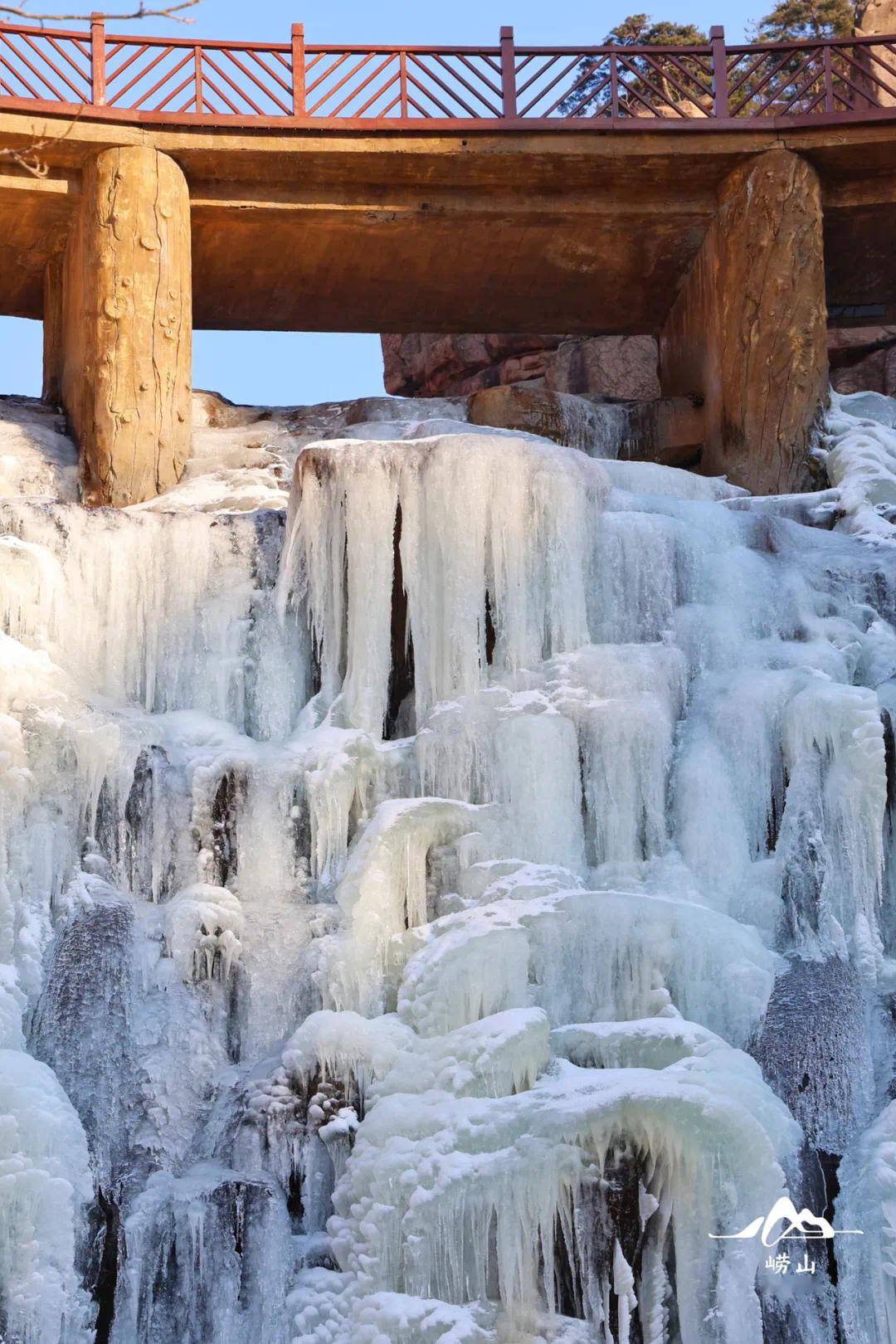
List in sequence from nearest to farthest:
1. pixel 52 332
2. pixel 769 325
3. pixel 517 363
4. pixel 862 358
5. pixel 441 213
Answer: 1. pixel 769 325
2. pixel 441 213
3. pixel 52 332
4. pixel 862 358
5. pixel 517 363

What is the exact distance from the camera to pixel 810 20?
2117cm

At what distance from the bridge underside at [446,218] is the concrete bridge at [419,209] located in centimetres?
2

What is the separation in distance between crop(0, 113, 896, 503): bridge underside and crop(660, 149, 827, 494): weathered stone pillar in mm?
38

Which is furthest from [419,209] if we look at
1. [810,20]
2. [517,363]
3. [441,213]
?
[810,20]

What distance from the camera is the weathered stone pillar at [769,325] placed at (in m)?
13.1

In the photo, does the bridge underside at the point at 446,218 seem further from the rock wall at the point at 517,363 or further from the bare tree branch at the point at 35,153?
the rock wall at the point at 517,363

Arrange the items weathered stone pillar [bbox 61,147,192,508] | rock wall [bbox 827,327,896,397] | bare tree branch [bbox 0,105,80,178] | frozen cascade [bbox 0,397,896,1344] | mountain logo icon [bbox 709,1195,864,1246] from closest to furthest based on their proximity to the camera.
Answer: bare tree branch [bbox 0,105,80,178] → mountain logo icon [bbox 709,1195,864,1246] → frozen cascade [bbox 0,397,896,1344] → weathered stone pillar [bbox 61,147,192,508] → rock wall [bbox 827,327,896,397]

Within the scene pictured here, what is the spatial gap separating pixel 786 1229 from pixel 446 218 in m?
8.59

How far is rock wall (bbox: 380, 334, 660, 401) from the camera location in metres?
18.2

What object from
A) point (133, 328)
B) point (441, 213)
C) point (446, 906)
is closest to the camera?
point (446, 906)

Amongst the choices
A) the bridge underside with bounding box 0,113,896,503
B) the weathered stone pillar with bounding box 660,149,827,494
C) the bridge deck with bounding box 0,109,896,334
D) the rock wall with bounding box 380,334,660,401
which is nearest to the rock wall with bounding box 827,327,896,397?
the rock wall with bounding box 380,334,660,401

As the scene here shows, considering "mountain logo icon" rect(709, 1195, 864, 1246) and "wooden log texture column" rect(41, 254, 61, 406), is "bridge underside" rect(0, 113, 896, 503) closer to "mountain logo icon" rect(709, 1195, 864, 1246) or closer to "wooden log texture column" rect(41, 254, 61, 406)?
"wooden log texture column" rect(41, 254, 61, 406)

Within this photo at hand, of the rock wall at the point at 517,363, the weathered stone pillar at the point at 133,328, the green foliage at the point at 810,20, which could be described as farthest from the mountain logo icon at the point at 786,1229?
the green foliage at the point at 810,20

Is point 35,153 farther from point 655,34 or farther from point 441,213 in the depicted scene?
point 655,34
